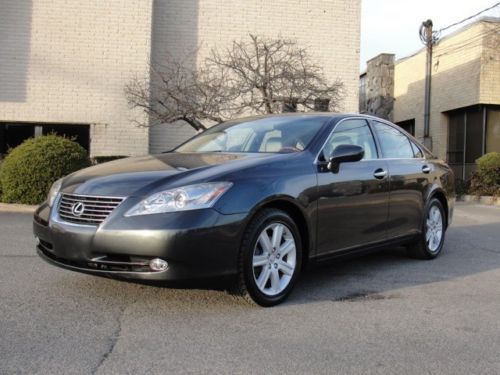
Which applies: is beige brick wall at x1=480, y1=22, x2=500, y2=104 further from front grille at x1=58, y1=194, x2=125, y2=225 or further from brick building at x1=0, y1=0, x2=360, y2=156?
front grille at x1=58, y1=194, x2=125, y2=225

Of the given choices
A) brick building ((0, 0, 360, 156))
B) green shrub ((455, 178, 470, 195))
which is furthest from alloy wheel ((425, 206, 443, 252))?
green shrub ((455, 178, 470, 195))

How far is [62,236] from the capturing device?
4086 millimetres

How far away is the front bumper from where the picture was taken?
3795 millimetres

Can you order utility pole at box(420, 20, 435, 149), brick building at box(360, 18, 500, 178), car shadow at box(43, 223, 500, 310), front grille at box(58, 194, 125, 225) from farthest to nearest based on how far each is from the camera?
utility pole at box(420, 20, 435, 149) → brick building at box(360, 18, 500, 178) → car shadow at box(43, 223, 500, 310) → front grille at box(58, 194, 125, 225)

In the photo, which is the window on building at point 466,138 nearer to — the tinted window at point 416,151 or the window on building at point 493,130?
the window on building at point 493,130

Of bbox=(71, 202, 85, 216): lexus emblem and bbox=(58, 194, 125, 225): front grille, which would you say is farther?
bbox=(71, 202, 85, 216): lexus emblem

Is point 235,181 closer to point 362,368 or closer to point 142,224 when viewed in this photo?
point 142,224

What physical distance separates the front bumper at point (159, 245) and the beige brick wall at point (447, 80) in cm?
1598

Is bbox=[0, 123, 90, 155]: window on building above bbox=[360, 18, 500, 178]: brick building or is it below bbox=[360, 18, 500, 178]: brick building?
below

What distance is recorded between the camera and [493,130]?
18.1 metres

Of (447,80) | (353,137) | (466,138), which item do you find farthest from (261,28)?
(353,137)

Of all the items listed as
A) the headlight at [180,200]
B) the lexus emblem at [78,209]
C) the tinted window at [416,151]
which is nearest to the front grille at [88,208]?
the lexus emblem at [78,209]

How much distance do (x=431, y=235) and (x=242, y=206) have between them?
11.0 feet

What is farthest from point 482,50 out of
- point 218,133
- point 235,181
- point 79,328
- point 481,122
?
point 79,328
